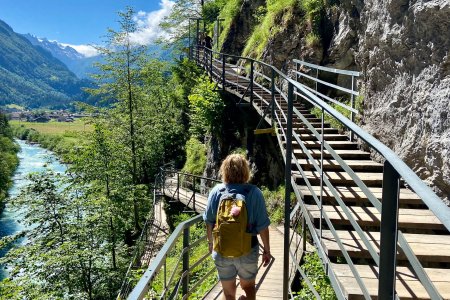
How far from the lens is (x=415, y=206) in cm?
471

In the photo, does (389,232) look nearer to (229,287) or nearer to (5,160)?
(229,287)

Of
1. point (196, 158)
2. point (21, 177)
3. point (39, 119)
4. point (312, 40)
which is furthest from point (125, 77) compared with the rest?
point (39, 119)

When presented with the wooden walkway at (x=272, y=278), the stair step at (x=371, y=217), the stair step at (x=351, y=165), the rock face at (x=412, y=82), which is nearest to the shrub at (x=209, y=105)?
the wooden walkway at (x=272, y=278)

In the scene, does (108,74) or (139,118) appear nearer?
(108,74)

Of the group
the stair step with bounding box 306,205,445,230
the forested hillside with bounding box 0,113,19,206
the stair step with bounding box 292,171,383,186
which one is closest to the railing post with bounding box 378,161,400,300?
the stair step with bounding box 306,205,445,230

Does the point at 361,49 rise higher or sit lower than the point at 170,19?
lower

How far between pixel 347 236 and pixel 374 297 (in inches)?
40.7

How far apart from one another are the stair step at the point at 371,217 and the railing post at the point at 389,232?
2421 millimetres

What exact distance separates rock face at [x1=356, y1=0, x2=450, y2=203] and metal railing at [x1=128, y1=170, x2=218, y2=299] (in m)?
2.97

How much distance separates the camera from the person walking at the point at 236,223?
9.86 feet

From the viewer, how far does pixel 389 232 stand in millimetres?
1268

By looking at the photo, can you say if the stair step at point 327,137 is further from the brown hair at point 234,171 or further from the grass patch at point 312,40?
the grass patch at point 312,40

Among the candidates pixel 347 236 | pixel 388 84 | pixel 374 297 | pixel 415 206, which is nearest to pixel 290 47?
pixel 388 84

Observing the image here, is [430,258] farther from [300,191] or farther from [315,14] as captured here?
[315,14]
